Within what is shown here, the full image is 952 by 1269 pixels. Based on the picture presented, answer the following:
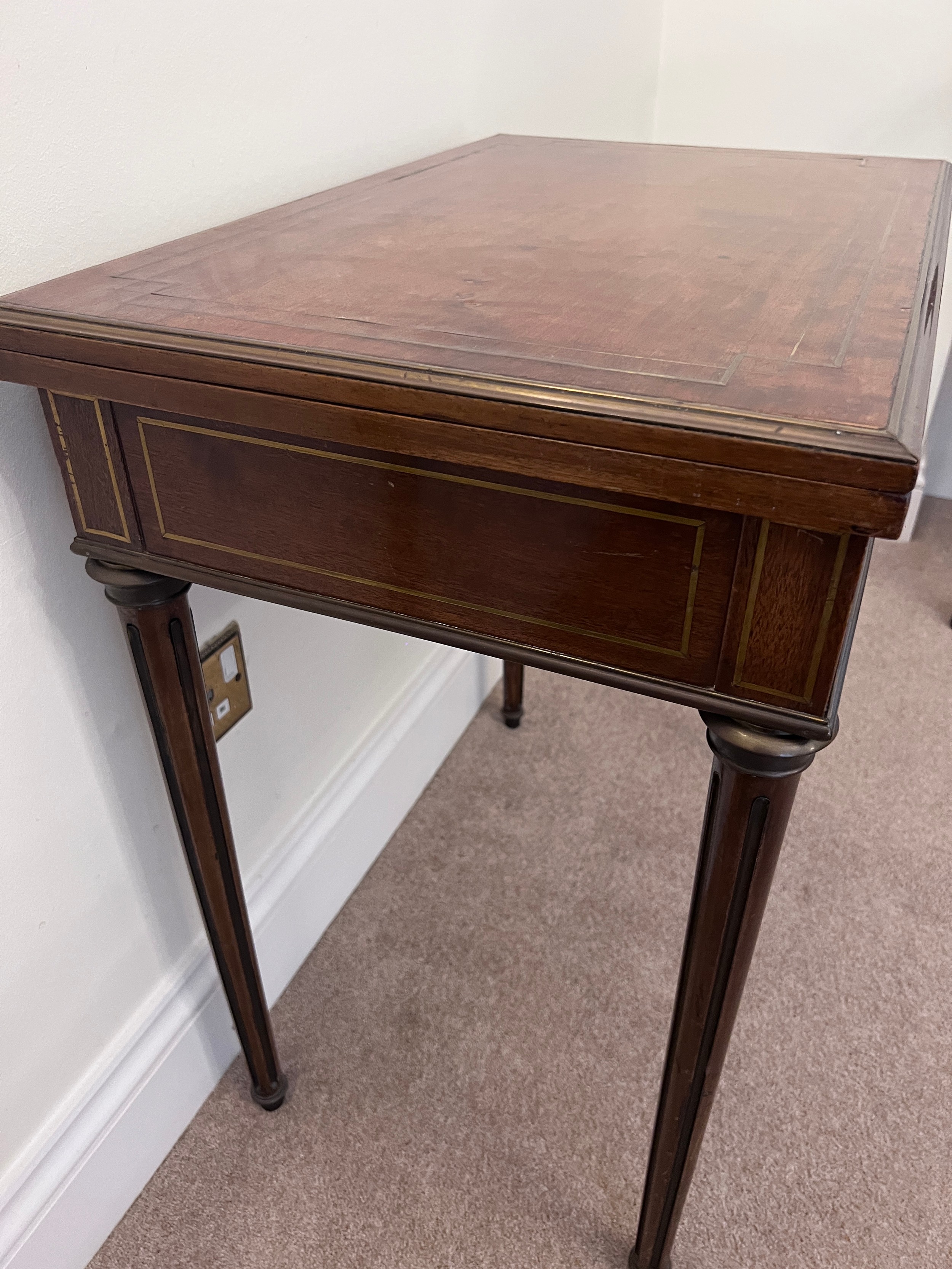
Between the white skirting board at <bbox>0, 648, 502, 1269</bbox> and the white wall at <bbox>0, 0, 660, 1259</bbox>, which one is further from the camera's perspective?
the white skirting board at <bbox>0, 648, 502, 1269</bbox>

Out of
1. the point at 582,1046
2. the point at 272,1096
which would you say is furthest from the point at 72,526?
the point at 582,1046

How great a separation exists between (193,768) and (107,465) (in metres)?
0.29

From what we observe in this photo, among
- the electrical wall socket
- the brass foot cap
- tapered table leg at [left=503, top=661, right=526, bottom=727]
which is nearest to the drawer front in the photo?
the electrical wall socket

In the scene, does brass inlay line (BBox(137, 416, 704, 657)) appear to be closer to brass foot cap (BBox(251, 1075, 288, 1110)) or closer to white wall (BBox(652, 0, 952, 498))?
brass foot cap (BBox(251, 1075, 288, 1110))

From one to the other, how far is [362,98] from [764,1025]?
3.79ft

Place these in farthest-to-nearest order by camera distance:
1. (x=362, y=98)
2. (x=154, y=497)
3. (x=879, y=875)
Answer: (x=879, y=875), (x=362, y=98), (x=154, y=497)

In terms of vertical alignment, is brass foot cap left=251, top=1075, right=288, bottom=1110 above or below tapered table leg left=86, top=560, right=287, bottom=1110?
below

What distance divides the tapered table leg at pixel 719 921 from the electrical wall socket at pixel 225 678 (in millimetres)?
522

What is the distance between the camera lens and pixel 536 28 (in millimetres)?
1384

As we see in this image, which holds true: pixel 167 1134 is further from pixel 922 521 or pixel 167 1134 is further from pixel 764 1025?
pixel 922 521

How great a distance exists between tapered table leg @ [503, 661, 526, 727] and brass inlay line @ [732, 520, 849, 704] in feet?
3.37

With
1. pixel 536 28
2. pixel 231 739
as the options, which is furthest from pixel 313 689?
pixel 536 28

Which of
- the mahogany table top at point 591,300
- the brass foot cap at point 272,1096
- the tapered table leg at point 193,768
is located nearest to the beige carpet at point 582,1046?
the brass foot cap at point 272,1096

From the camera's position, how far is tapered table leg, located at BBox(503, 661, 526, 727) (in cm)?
160
